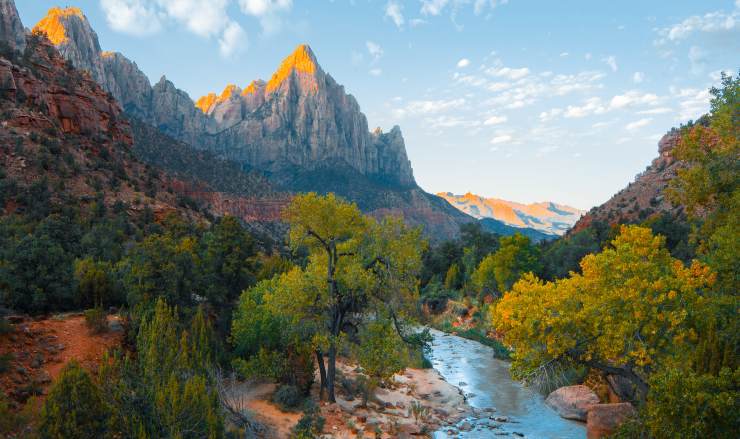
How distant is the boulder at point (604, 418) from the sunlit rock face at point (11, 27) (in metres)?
56.4

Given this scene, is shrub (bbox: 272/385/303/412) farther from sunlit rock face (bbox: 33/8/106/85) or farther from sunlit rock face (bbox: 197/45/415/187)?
sunlit rock face (bbox: 197/45/415/187)

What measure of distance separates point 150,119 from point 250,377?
140 metres

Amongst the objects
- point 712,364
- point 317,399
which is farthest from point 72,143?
point 712,364

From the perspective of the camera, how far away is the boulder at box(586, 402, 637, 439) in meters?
15.5

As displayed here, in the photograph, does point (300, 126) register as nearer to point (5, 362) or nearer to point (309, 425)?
point (309, 425)

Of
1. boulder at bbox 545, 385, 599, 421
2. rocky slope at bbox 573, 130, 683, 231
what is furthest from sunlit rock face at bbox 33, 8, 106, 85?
boulder at bbox 545, 385, 599, 421

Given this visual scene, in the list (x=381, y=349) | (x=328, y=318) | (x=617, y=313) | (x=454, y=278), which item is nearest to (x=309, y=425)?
(x=381, y=349)

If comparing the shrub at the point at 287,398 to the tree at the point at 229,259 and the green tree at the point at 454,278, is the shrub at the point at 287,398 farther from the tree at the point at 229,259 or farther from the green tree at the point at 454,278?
the green tree at the point at 454,278

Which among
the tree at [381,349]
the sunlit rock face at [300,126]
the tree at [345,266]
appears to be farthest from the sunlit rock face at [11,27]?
the sunlit rock face at [300,126]

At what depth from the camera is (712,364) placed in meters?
10.7

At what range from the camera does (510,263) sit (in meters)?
46.0

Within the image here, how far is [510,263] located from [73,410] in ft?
139

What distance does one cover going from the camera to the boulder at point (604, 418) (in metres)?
15.5

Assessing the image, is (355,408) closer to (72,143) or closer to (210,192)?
(72,143)
